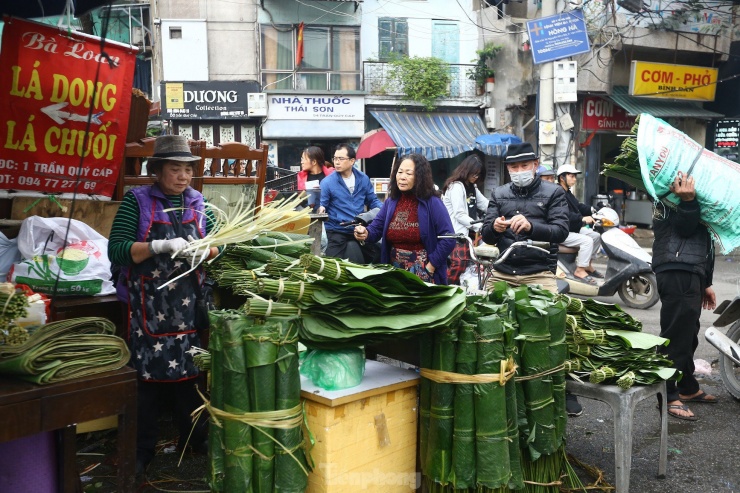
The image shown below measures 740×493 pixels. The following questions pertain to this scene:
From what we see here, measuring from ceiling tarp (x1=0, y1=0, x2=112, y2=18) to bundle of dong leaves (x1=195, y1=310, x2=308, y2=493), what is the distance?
5.97 ft

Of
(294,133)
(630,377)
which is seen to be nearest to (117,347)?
(630,377)

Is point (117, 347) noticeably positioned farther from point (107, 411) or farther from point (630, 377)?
point (630, 377)

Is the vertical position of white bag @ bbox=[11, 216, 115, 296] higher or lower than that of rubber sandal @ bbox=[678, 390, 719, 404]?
higher

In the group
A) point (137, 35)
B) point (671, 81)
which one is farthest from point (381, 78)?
point (671, 81)

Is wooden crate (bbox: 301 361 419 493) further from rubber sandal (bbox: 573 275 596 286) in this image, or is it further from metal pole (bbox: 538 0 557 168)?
metal pole (bbox: 538 0 557 168)

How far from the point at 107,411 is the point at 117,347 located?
0.84ft

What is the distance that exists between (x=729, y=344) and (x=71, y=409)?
4748mm

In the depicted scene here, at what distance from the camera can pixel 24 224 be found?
4047 millimetres

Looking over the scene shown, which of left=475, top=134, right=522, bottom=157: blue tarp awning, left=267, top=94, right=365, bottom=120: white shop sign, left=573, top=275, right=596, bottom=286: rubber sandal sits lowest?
left=573, top=275, right=596, bottom=286: rubber sandal

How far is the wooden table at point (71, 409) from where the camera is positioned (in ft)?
7.60

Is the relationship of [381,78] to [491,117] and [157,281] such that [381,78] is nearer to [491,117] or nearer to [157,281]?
[491,117]

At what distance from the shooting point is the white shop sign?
21.4 meters

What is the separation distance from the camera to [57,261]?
401 centimetres

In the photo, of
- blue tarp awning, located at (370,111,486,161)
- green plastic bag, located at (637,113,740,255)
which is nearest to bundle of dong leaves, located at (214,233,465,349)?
green plastic bag, located at (637,113,740,255)
